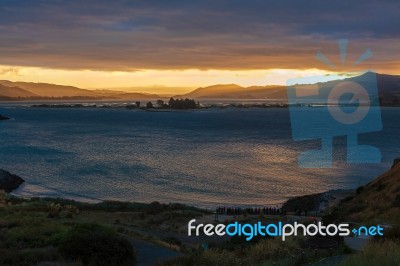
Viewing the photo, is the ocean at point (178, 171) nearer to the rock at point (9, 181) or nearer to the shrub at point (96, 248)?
the rock at point (9, 181)

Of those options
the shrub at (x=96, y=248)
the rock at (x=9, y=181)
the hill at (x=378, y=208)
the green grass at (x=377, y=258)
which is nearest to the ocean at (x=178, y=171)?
the rock at (x=9, y=181)

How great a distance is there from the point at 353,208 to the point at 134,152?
54.5 meters

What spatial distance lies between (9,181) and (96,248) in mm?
40404

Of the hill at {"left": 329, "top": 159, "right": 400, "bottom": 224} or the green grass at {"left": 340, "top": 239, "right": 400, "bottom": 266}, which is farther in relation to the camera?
the hill at {"left": 329, "top": 159, "right": 400, "bottom": 224}

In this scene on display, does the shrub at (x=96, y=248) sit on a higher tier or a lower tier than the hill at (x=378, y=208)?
higher

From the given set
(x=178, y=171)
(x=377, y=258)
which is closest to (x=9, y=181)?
(x=178, y=171)

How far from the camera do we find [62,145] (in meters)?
88.7

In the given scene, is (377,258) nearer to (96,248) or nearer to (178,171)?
(96,248)

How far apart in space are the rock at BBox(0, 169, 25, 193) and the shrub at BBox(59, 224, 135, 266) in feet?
122

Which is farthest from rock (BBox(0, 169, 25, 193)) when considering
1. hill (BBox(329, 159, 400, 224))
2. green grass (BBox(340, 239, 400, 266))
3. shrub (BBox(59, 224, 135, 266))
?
green grass (BBox(340, 239, 400, 266))

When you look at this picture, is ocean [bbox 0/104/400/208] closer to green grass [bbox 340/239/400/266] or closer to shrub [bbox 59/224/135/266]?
shrub [bbox 59/224/135/266]

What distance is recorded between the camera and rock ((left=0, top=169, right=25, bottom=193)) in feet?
155

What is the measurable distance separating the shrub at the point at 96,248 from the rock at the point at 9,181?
37.2 meters

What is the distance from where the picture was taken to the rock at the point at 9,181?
47353mm
